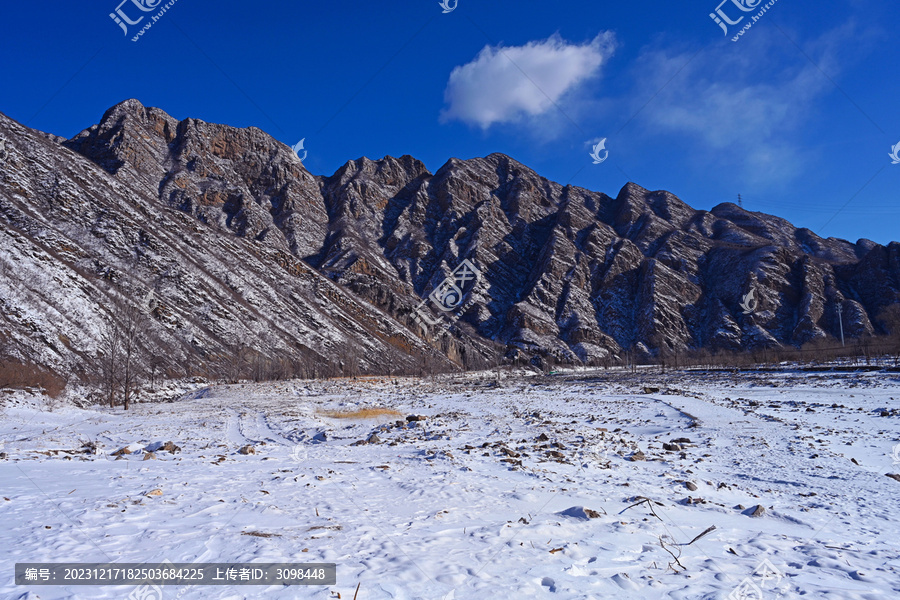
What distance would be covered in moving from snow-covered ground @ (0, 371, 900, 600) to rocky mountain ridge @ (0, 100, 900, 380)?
41.4 metres

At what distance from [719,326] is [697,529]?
120 meters

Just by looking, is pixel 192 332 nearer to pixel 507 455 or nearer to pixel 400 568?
pixel 507 455

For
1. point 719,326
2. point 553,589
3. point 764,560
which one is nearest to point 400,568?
point 553,589

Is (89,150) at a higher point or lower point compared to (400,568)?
higher

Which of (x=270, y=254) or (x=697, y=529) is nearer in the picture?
(x=697, y=529)

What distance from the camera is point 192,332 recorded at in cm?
5853

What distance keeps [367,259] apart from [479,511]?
4597 inches
